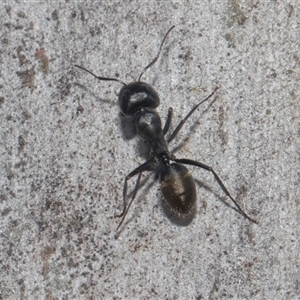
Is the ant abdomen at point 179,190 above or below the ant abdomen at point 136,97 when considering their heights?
below

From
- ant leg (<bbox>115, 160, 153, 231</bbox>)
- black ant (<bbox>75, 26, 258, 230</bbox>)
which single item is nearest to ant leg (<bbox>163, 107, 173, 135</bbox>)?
black ant (<bbox>75, 26, 258, 230</bbox>)

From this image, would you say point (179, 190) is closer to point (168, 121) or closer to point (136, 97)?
point (168, 121)

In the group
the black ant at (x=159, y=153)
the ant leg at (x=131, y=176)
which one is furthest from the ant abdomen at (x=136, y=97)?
the ant leg at (x=131, y=176)

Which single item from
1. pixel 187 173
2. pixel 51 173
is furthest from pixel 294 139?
pixel 51 173

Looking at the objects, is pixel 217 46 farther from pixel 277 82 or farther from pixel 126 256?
pixel 126 256

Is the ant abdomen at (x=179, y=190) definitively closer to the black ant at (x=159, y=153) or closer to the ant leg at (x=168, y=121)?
the black ant at (x=159, y=153)

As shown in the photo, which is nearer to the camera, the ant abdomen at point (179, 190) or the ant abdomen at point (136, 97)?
the ant abdomen at point (179, 190)

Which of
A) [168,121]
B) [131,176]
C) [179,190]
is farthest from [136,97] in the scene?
[179,190]

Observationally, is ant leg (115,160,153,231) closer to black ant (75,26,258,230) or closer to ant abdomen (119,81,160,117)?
black ant (75,26,258,230)
